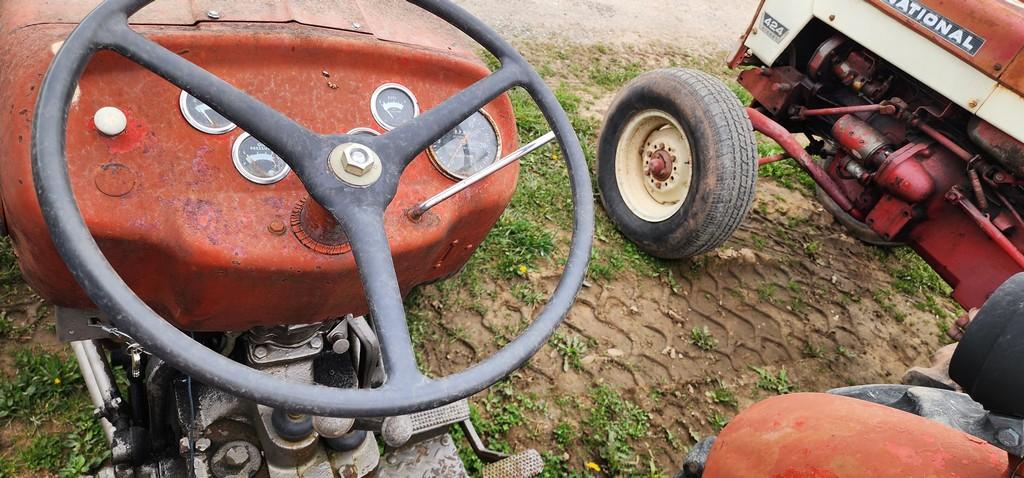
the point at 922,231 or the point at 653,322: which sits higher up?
the point at 922,231

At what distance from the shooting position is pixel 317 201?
41.9 inches

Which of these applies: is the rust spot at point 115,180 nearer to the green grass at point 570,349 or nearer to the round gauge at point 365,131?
the round gauge at point 365,131

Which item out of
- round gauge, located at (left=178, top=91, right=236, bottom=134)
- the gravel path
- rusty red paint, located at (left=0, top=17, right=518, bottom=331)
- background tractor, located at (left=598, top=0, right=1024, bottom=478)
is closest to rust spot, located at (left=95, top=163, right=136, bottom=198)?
rusty red paint, located at (left=0, top=17, right=518, bottom=331)

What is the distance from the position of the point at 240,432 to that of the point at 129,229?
713 mm

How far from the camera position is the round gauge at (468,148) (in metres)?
1.42

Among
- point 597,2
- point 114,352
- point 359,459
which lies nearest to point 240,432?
point 359,459

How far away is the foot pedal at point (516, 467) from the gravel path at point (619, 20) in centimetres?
331

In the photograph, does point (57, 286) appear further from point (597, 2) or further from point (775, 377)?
point (597, 2)

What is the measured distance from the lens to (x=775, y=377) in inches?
113

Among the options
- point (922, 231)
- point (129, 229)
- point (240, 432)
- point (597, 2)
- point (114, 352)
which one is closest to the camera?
point (129, 229)

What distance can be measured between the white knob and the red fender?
1.26m

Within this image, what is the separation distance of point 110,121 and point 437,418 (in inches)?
45.0

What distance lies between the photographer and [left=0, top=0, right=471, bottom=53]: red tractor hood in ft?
4.33

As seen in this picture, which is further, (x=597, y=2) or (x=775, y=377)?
(x=597, y=2)
